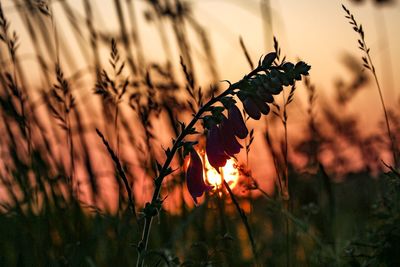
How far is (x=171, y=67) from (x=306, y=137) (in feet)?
4.31

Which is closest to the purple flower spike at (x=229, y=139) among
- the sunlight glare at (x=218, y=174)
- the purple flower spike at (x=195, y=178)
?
the purple flower spike at (x=195, y=178)

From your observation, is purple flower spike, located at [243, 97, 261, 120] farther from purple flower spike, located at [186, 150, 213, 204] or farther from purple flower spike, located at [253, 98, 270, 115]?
purple flower spike, located at [186, 150, 213, 204]

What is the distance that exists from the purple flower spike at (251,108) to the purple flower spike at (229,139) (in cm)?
12

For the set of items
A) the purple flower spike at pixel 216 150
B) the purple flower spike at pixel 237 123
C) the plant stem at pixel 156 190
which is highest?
the purple flower spike at pixel 237 123

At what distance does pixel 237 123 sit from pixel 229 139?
65 mm

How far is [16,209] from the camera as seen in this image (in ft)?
11.3

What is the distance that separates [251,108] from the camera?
2.50 metres

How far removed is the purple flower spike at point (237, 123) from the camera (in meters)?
2.61

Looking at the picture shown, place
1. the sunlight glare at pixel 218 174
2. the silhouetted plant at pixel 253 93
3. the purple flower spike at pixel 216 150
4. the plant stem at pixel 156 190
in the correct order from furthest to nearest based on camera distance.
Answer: the sunlight glare at pixel 218 174 < the purple flower spike at pixel 216 150 < the silhouetted plant at pixel 253 93 < the plant stem at pixel 156 190

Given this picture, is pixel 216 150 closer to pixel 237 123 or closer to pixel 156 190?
pixel 237 123

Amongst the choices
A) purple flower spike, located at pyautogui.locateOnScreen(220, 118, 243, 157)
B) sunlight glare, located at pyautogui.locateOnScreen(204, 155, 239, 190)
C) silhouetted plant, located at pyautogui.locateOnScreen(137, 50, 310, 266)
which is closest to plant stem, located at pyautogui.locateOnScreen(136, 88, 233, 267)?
silhouetted plant, located at pyautogui.locateOnScreen(137, 50, 310, 266)

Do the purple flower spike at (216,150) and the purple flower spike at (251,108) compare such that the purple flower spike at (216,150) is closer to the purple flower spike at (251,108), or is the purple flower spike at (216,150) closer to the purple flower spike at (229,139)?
the purple flower spike at (229,139)

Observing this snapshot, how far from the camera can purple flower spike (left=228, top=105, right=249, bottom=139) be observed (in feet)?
8.57

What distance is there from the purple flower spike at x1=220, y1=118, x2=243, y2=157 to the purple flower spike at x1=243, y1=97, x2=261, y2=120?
→ 121mm
